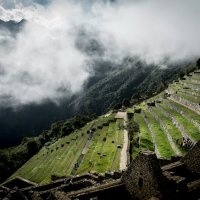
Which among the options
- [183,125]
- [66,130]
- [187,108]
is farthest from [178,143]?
[66,130]

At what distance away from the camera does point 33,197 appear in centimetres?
3156

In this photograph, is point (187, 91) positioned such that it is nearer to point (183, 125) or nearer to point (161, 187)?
point (183, 125)

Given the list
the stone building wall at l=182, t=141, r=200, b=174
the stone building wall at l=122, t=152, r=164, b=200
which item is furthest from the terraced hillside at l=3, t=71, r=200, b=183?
the stone building wall at l=122, t=152, r=164, b=200

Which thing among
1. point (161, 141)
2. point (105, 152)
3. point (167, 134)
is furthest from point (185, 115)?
point (105, 152)

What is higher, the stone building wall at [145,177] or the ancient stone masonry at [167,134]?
the ancient stone masonry at [167,134]

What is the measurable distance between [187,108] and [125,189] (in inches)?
1888

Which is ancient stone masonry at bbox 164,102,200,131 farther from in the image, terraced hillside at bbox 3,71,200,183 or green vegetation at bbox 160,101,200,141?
green vegetation at bbox 160,101,200,141

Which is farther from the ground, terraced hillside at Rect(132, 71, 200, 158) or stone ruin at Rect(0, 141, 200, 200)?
terraced hillside at Rect(132, 71, 200, 158)

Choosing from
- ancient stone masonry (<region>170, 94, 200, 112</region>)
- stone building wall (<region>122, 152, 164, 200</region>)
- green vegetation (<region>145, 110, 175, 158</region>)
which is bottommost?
stone building wall (<region>122, 152, 164, 200</region>)

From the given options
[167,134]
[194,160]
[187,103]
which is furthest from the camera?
[187,103]

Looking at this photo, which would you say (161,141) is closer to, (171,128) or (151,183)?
(171,128)

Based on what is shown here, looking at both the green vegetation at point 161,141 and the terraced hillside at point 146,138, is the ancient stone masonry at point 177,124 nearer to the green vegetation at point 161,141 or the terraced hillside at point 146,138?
the terraced hillside at point 146,138

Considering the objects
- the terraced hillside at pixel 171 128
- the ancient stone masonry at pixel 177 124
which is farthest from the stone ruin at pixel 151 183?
the ancient stone masonry at pixel 177 124

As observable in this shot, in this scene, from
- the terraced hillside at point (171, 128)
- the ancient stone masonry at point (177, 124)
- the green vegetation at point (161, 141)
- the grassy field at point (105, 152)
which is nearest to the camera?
the green vegetation at point (161, 141)
